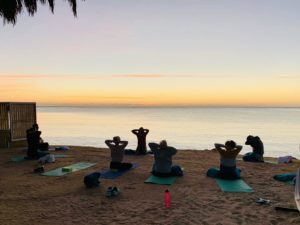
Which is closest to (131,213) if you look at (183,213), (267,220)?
(183,213)

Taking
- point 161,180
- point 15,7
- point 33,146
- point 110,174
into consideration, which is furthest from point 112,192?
point 15,7

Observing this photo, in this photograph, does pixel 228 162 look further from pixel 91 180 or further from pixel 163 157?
pixel 91 180

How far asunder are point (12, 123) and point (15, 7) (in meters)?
5.50

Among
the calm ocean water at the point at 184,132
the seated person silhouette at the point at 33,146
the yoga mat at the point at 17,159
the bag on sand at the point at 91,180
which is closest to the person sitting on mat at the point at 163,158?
the bag on sand at the point at 91,180

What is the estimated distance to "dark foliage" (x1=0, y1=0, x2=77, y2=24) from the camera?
11.0m

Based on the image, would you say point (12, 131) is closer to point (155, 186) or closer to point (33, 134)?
point (33, 134)

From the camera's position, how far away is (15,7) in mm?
11258

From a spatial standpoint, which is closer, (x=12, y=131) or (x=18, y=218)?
(x=18, y=218)

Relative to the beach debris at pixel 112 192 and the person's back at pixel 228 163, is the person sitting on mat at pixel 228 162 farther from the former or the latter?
the beach debris at pixel 112 192

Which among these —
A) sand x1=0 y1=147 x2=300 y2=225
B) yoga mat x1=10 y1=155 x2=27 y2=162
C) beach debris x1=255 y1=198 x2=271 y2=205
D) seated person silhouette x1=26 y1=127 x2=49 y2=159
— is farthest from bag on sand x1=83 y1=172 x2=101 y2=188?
yoga mat x1=10 y1=155 x2=27 y2=162

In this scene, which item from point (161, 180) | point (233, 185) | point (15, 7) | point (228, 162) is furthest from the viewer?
point (15, 7)

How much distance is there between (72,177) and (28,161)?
3296mm

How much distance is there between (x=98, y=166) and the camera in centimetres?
→ 1033

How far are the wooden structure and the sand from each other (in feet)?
16.0
